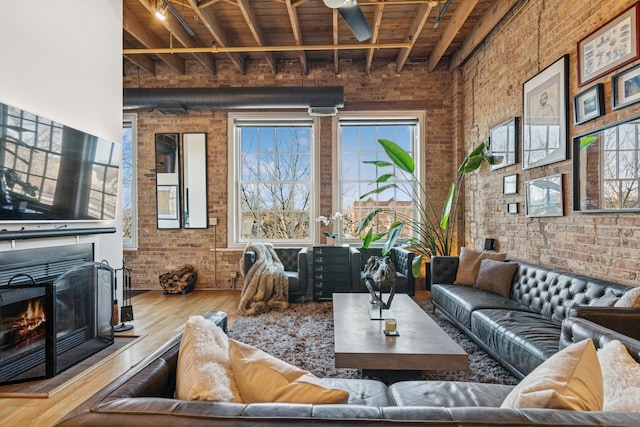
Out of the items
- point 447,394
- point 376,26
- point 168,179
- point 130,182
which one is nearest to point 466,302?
point 447,394

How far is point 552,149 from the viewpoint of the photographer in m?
3.46

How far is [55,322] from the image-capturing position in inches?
107

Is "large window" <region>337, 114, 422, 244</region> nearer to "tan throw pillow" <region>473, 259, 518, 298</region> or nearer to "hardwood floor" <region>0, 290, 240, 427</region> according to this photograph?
"tan throw pillow" <region>473, 259, 518, 298</region>

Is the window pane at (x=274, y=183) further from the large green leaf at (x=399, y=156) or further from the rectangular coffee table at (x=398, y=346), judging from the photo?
the rectangular coffee table at (x=398, y=346)

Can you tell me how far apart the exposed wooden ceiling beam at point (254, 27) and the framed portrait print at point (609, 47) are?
3.48 metres

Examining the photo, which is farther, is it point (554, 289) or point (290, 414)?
point (554, 289)

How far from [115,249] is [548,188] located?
4604mm

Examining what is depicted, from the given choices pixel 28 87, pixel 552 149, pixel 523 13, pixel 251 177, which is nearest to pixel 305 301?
pixel 251 177

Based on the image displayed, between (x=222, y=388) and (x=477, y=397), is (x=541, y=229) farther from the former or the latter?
(x=222, y=388)

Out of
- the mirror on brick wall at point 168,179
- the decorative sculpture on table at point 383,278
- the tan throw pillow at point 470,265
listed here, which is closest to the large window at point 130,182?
the mirror on brick wall at point 168,179

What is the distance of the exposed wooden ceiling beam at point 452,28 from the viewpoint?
4.11 m

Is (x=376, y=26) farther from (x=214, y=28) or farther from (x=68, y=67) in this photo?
(x=68, y=67)

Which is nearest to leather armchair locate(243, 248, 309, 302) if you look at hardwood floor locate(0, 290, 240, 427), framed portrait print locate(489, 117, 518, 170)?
hardwood floor locate(0, 290, 240, 427)

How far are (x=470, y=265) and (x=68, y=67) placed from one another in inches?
181
